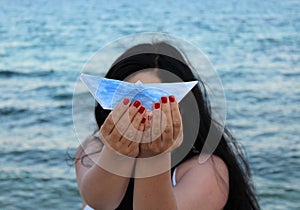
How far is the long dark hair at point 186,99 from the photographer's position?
2.33m

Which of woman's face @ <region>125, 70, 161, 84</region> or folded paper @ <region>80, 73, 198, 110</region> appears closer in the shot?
folded paper @ <region>80, 73, 198, 110</region>

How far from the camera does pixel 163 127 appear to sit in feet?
5.59

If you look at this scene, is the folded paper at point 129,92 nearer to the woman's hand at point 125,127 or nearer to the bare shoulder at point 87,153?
the woman's hand at point 125,127

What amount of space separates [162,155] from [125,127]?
0.53 ft

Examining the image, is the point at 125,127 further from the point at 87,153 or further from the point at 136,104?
the point at 87,153

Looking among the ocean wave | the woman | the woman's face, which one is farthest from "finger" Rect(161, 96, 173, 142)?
the ocean wave

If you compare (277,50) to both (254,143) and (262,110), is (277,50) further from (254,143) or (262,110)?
(254,143)

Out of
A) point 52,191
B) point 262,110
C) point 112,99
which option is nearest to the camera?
point 112,99

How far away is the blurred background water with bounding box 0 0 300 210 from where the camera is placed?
5215 millimetres

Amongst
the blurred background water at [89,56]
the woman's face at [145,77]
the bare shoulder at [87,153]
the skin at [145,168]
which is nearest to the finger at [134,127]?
the skin at [145,168]

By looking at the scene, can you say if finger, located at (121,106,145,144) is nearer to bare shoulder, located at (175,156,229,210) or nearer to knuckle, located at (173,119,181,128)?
knuckle, located at (173,119,181,128)

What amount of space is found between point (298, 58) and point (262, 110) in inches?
127

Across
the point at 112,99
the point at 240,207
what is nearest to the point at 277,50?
the point at 240,207

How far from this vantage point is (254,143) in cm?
587
